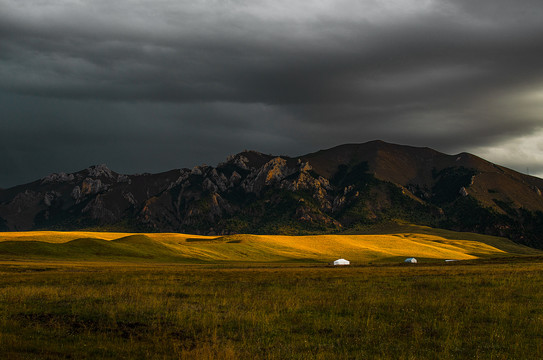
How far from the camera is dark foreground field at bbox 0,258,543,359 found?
17.3 metres

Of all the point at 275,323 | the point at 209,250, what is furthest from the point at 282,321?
the point at 209,250

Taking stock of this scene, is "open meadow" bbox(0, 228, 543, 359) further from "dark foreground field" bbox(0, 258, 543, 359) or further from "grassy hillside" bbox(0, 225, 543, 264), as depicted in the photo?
"grassy hillside" bbox(0, 225, 543, 264)

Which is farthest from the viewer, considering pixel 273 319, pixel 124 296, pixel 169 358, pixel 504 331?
pixel 124 296

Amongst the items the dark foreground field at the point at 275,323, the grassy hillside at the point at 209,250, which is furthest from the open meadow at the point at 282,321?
the grassy hillside at the point at 209,250

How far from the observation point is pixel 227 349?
658 inches

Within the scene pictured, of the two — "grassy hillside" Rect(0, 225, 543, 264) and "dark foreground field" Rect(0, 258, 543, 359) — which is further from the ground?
"dark foreground field" Rect(0, 258, 543, 359)

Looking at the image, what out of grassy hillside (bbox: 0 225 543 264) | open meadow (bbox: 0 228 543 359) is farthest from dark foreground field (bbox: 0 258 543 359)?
grassy hillside (bbox: 0 225 543 264)

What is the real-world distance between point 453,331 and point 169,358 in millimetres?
13019

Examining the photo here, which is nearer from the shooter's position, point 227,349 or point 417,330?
point 227,349

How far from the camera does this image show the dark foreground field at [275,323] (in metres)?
17.3

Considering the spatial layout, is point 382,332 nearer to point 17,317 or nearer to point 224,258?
point 17,317

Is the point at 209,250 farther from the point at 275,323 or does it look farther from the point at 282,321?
the point at 275,323

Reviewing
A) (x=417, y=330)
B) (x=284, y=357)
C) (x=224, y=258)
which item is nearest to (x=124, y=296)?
(x=284, y=357)

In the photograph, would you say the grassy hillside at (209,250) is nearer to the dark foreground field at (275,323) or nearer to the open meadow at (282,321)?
the open meadow at (282,321)
